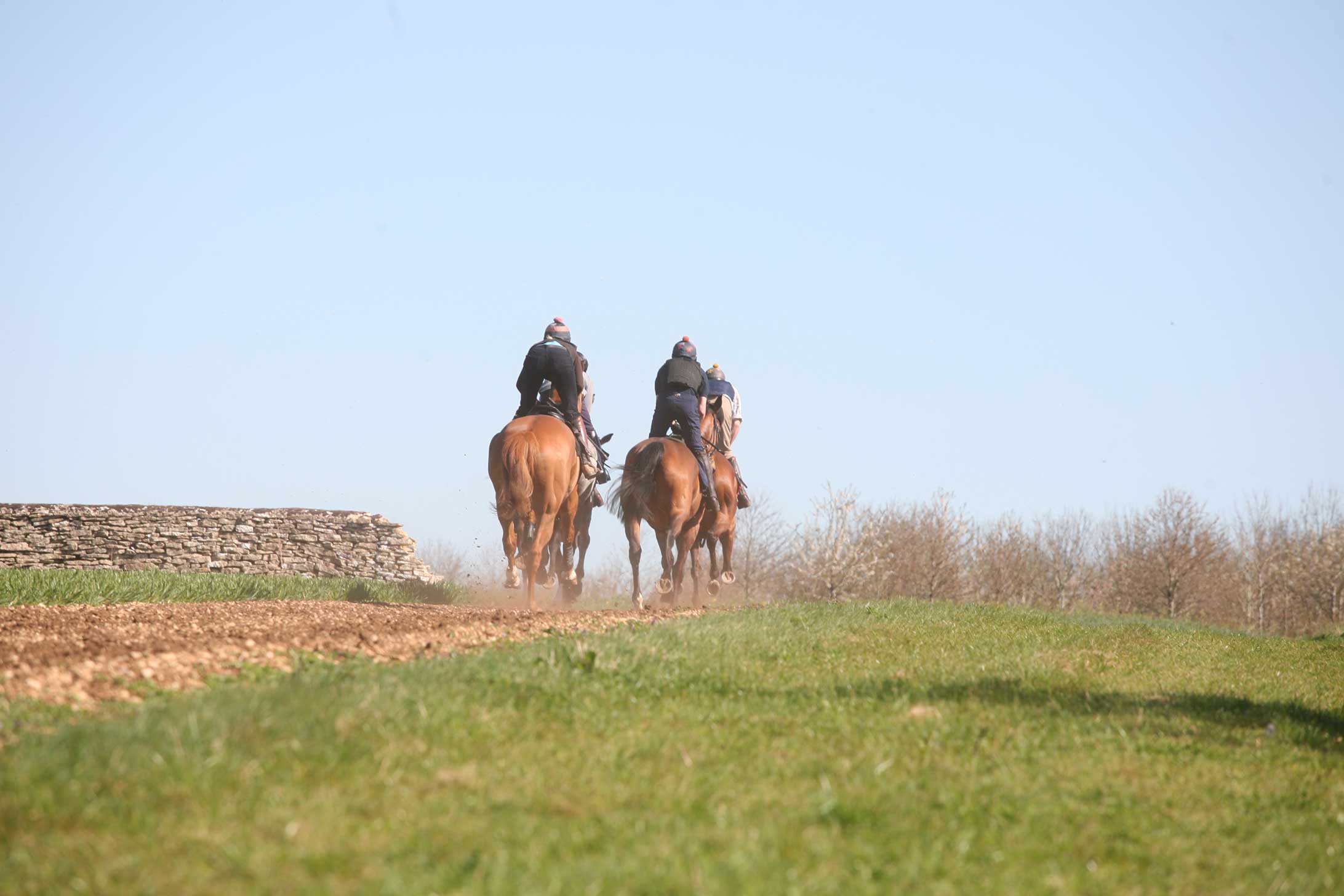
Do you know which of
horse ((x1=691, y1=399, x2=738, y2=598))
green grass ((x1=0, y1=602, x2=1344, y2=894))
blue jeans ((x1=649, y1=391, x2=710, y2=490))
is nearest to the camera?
green grass ((x1=0, y1=602, x2=1344, y2=894))

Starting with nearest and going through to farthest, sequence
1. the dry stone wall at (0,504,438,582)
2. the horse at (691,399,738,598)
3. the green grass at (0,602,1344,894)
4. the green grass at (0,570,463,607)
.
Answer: the green grass at (0,602,1344,894) → the green grass at (0,570,463,607) → the horse at (691,399,738,598) → the dry stone wall at (0,504,438,582)

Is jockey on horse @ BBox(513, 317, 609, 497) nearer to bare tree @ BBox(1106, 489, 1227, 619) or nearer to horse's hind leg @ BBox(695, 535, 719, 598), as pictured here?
horse's hind leg @ BBox(695, 535, 719, 598)

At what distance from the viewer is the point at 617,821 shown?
466 cm

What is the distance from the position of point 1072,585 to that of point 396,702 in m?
35.1

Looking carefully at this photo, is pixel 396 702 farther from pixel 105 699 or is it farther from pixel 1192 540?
pixel 1192 540

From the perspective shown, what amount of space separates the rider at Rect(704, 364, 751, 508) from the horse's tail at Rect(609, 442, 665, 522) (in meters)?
2.39

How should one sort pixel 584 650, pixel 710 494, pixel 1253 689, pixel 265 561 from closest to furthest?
pixel 584 650
pixel 1253 689
pixel 710 494
pixel 265 561

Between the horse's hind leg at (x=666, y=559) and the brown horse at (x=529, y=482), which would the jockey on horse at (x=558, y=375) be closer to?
the brown horse at (x=529, y=482)

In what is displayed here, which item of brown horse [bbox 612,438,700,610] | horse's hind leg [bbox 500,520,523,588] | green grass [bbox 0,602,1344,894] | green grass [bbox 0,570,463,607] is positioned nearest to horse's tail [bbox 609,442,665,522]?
brown horse [bbox 612,438,700,610]

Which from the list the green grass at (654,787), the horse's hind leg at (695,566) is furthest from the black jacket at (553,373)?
the green grass at (654,787)

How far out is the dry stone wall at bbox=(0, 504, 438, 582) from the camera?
81.1ft

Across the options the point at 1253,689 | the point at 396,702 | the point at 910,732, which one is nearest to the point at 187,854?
the point at 396,702

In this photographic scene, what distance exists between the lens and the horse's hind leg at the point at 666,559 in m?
17.6

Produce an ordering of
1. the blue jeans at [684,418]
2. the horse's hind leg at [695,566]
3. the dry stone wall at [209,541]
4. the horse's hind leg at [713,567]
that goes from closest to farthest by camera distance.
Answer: the blue jeans at [684,418] → the horse's hind leg at [695,566] → the horse's hind leg at [713,567] → the dry stone wall at [209,541]
